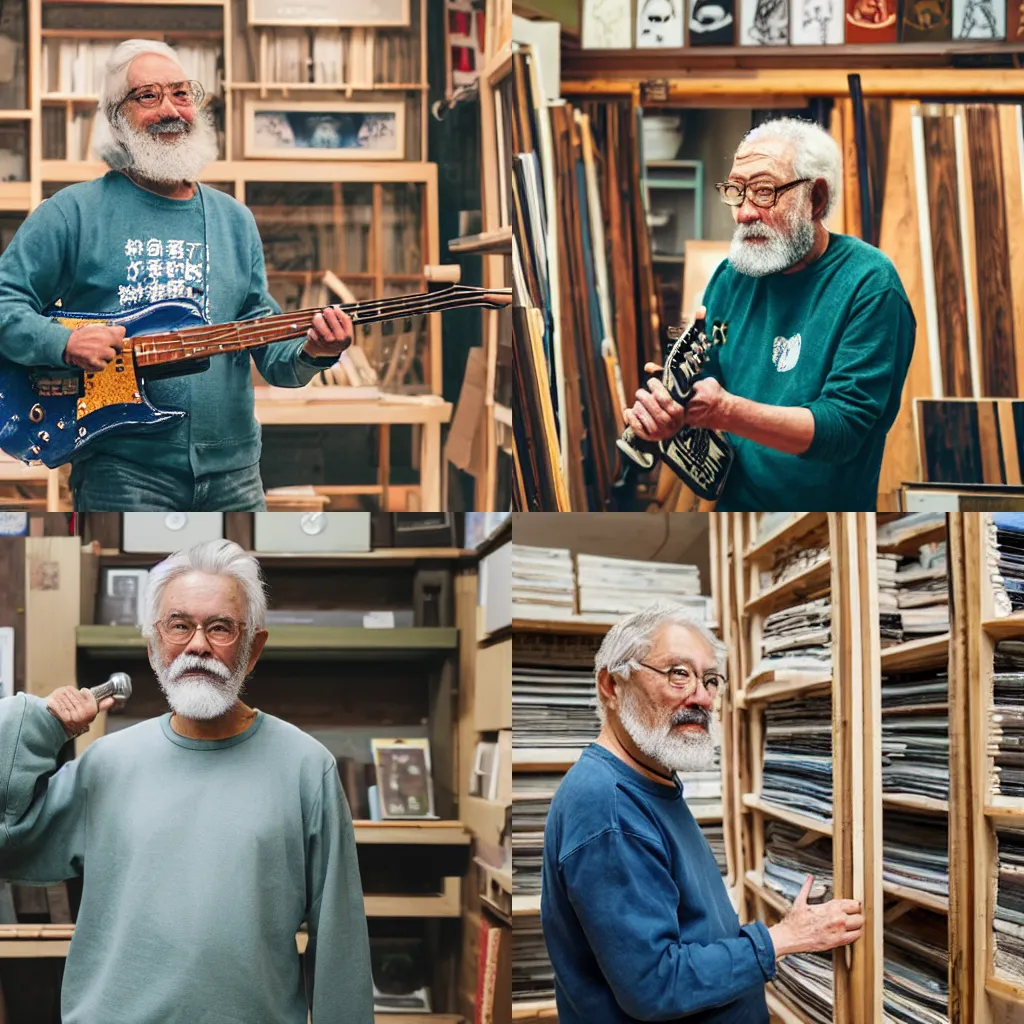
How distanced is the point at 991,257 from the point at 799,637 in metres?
1.24

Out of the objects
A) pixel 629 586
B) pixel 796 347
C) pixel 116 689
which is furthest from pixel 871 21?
pixel 116 689

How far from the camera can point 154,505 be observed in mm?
3479

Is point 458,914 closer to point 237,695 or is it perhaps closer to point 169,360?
point 237,695

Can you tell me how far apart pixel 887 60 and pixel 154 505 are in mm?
2323

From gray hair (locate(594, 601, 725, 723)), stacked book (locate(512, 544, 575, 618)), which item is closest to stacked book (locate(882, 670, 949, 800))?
gray hair (locate(594, 601, 725, 723))

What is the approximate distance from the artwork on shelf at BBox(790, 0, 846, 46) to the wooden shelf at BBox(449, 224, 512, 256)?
37.7 inches

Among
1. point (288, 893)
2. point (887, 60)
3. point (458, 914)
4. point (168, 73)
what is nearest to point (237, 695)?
point (288, 893)

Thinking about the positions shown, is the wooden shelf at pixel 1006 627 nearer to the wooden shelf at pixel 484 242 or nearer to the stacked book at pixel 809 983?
the stacked book at pixel 809 983

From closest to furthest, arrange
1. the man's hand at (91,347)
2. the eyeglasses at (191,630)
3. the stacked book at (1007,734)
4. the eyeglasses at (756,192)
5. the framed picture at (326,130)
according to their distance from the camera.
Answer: the eyeglasses at (191,630), the stacked book at (1007,734), the man's hand at (91,347), the eyeglasses at (756,192), the framed picture at (326,130)

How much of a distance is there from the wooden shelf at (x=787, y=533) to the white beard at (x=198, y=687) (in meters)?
1.37

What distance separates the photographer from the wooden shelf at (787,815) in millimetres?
3279

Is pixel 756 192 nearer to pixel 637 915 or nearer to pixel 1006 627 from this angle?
pixel 1006 627

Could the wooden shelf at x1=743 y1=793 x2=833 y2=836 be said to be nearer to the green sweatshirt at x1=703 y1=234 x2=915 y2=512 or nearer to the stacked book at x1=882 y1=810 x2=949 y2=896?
the stacked book at x1=882 y1=810 x2=949 y2=896

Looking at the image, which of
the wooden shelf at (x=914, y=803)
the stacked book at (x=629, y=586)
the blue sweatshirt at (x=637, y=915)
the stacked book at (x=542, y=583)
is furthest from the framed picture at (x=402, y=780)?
the wooden shelf at (x=914, y=803)
